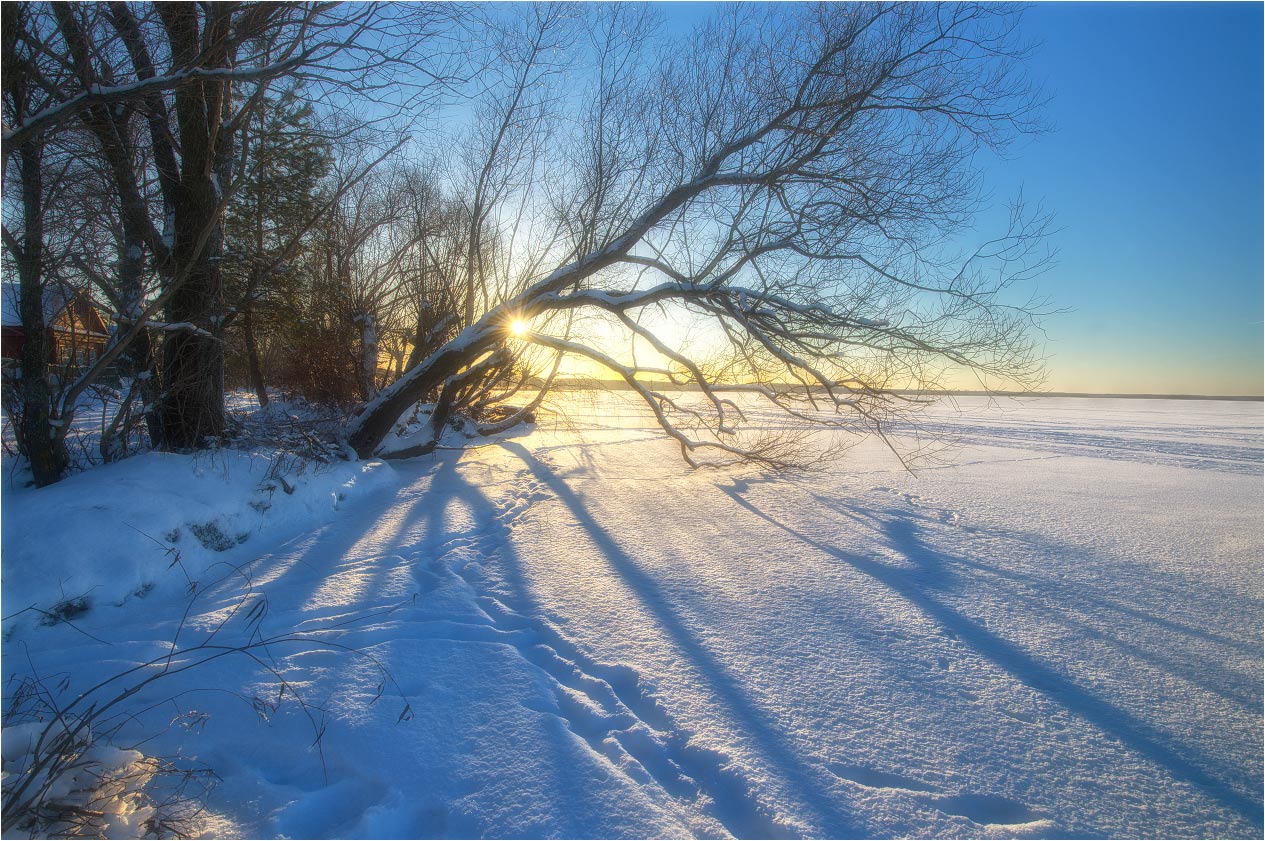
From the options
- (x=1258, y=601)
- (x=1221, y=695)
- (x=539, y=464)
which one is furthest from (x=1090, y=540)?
(x=539, y=464)

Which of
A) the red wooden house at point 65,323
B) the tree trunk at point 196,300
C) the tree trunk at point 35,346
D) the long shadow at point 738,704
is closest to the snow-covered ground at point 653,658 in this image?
the long shadow at point 738,704

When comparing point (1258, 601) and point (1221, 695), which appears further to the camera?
point (1258, 601)

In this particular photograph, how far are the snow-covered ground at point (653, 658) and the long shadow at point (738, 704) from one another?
0.5 inches

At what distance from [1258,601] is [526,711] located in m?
4.45

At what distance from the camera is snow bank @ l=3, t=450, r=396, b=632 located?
319cm

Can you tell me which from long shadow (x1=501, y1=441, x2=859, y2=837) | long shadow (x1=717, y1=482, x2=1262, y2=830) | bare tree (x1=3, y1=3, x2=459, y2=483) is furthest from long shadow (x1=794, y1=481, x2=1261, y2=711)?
bare tree (x1=3, y1=3, x2=459, y2=483)

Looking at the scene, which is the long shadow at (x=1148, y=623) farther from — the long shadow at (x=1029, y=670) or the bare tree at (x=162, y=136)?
the bare tree at (x=162, y=136)

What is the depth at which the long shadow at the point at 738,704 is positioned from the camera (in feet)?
6.06

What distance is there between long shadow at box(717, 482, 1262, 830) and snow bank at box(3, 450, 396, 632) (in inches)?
175

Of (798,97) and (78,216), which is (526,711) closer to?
(78,216)

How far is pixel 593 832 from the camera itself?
5.76ft

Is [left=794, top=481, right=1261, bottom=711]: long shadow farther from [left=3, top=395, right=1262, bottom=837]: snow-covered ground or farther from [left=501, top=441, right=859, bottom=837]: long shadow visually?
[left=501, top=441, right=859, bottom=837]: long shadow

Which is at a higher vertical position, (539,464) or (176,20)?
(176,20)

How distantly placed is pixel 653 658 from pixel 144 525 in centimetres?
349
